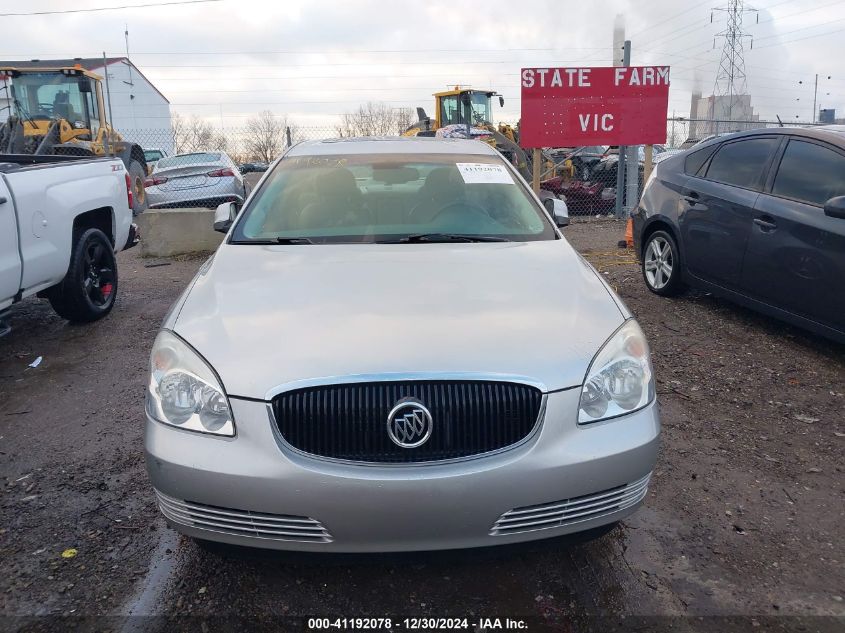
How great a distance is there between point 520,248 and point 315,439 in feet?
5.17

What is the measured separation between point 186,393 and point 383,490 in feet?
2.50

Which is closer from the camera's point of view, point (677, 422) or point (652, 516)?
point (652, 516)

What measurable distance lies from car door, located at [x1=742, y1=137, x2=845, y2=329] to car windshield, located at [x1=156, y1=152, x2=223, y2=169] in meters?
9.72

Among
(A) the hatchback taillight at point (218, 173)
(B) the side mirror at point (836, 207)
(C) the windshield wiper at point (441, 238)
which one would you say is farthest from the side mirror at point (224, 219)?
(A) the hatchback taillight at point (218, 173)

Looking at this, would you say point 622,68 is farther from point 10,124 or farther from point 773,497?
point 10,124

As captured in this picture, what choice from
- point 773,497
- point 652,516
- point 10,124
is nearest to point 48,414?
point 652,516

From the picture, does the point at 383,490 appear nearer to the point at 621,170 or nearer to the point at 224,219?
the point at 224,219

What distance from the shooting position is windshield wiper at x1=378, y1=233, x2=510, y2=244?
11.4 feet

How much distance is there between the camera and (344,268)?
3047 mm

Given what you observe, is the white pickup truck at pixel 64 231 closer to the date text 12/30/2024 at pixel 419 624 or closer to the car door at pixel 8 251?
the car door at pixel 8 251

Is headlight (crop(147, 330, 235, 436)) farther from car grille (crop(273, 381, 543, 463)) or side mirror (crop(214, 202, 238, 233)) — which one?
side mirror (crop(214, 202, 238, 233))

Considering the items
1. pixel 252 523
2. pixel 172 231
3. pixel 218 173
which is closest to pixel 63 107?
pixel 218 173

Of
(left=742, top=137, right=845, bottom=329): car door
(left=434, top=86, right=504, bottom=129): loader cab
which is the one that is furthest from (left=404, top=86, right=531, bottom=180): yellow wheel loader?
(left=742, top=137, right=845, bottom=329): car door

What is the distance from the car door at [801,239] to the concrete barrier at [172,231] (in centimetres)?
713
